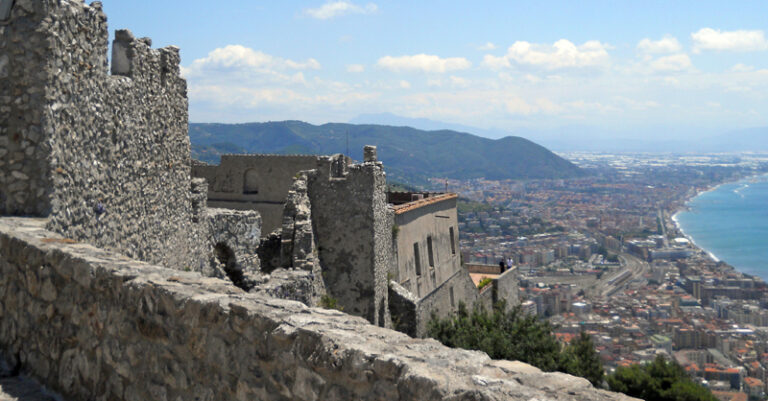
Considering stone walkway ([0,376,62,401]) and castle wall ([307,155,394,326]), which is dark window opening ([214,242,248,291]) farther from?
stone walkway ([0,376,62,401])

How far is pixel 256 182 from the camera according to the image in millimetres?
24453

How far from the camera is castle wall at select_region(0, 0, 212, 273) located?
6910mm

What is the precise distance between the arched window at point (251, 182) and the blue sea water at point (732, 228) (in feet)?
310

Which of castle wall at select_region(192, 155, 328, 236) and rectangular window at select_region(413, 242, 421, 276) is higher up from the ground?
castle wall at select_region(192, 155, 328, 236)

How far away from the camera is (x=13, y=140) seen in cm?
693

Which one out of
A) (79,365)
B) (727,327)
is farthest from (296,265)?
(727,327)

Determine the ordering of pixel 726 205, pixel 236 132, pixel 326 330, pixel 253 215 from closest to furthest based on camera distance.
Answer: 1. pixel 326 330
2. pixel 253 215
3. pixel 236 132
4. pixel 726 205

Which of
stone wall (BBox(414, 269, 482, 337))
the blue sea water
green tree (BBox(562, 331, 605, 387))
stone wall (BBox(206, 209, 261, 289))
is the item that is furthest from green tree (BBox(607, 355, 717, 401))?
the blue sea water

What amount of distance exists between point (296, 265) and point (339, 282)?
A: 1.54 m

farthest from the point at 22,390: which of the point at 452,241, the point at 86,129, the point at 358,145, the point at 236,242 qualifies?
the point at 358,145

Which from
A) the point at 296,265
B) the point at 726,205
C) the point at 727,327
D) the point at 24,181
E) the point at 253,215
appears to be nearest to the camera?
the point at 24,181

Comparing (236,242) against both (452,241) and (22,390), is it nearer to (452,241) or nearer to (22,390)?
(22,390)

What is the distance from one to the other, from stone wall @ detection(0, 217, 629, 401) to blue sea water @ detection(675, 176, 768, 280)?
357ft

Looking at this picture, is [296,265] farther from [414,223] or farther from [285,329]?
[285,329]
